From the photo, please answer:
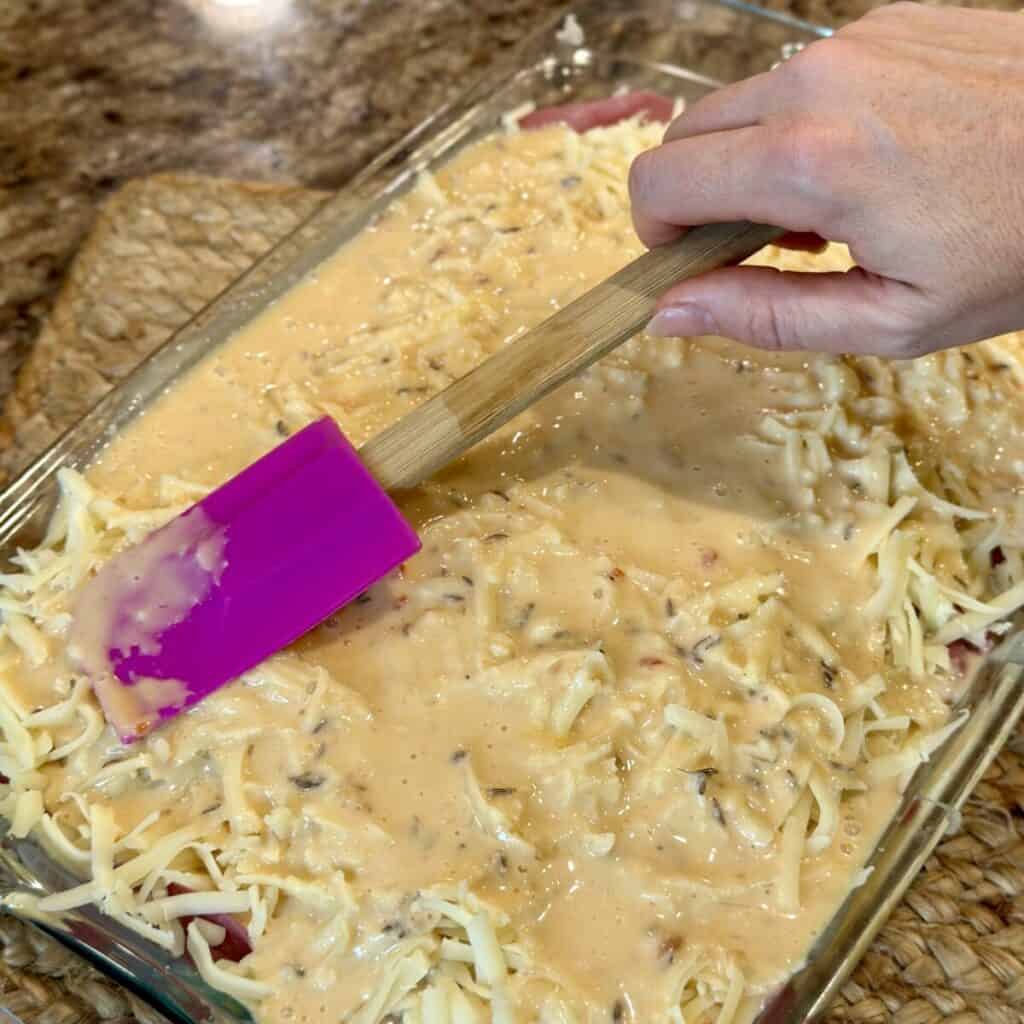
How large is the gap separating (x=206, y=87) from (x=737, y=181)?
5.02 feet

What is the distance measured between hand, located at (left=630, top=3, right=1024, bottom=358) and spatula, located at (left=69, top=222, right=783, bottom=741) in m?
0.11

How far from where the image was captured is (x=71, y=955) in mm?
1296

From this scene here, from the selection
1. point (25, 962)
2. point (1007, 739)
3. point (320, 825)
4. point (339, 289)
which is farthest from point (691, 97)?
point (25, 962)

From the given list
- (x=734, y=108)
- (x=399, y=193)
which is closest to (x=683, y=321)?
(x=734, y=108)

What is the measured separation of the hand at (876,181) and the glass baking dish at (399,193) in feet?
1.86

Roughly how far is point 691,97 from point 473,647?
135cm

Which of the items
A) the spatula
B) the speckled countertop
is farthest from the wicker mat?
the spatula

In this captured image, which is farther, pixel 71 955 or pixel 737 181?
pixel 71 955

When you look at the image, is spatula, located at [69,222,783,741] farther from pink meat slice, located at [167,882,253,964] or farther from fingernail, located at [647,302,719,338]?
pink meat slice, located at [167,882,253,964]

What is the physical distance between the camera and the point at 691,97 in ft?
7.12

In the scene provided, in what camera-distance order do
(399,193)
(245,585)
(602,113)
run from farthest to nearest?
(602,113) → (399,193) → (245,585)

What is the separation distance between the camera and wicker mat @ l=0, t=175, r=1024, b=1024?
130 cm

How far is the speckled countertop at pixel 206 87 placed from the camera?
212 centimetres

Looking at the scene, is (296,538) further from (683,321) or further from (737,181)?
(737,181)
